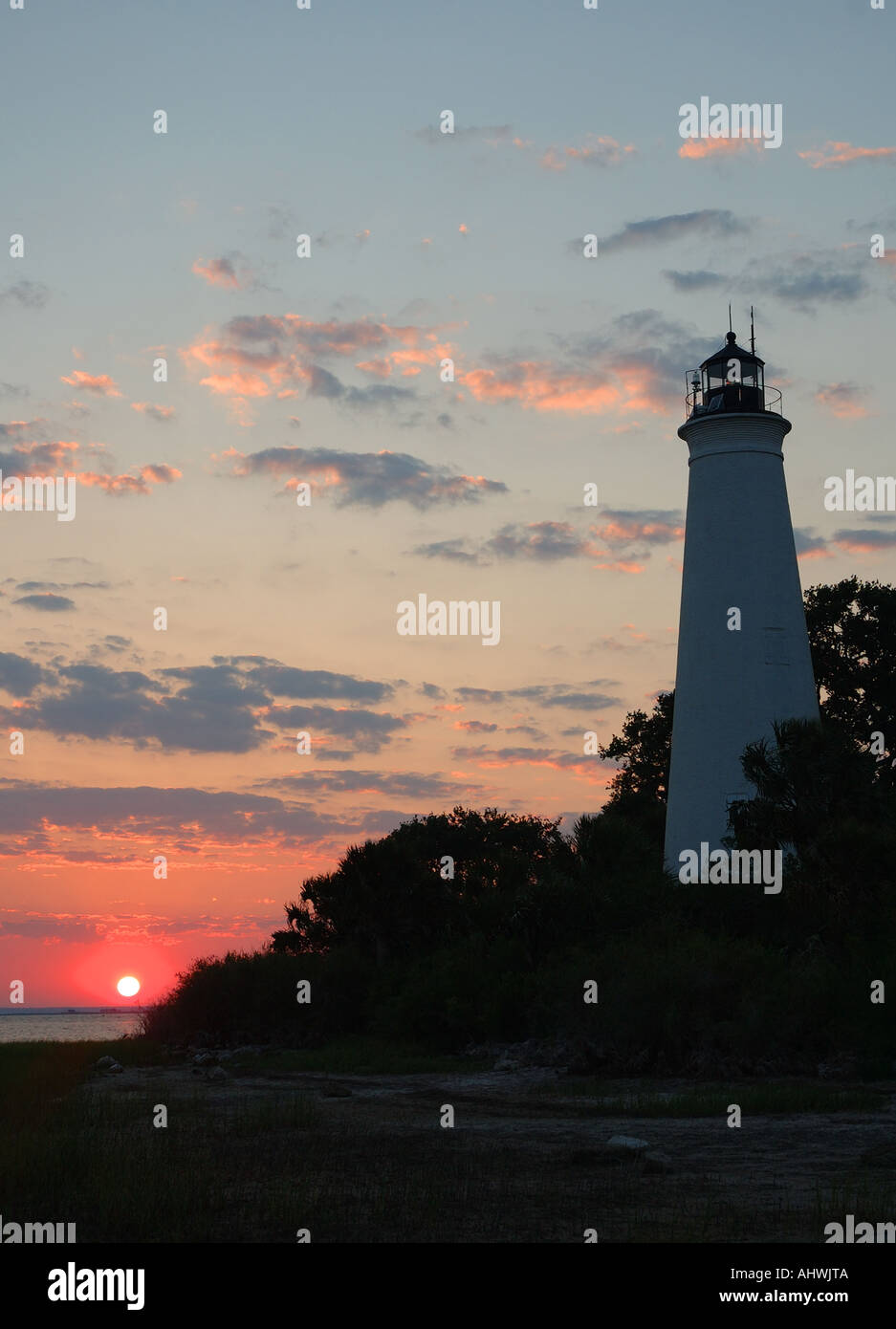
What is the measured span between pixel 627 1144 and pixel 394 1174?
317 cm

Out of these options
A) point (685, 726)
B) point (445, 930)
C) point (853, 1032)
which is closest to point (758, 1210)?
point (853, 1032)

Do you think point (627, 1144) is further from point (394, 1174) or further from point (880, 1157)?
point (394, 1174)

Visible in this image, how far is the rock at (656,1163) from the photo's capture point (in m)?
15.2

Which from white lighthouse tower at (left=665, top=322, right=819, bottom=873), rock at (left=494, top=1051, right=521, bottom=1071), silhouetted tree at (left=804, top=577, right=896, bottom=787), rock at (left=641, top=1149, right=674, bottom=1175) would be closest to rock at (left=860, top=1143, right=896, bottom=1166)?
rock at (left=641, top=1149, right=674, bottom=1175)

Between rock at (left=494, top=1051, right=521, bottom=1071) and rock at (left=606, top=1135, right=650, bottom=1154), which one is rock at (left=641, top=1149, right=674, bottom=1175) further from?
rock at (left=494, top=1051, right=521, bottom=1071)

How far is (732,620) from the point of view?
37750 mm

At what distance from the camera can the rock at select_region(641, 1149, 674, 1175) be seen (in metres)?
15.2

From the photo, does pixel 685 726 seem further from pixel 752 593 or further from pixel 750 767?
pixel 750 767

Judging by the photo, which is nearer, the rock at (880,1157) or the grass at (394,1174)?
the grass at (394,1174)

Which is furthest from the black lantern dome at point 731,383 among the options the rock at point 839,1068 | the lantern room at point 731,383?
the rock at point 839,1068

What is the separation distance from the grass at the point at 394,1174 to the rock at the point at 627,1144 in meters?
0.32

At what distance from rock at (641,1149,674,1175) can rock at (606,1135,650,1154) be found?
29 cm

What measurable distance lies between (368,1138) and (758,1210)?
7.02 meters

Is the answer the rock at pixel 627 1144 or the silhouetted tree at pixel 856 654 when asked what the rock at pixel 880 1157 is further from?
the silhouetted tree at pixel 856 654
